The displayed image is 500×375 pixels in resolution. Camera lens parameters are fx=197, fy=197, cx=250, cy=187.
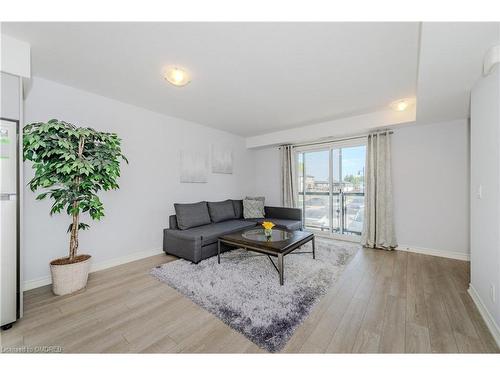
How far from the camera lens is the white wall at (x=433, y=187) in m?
3.11

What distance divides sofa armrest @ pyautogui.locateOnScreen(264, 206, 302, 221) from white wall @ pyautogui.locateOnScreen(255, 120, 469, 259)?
179cm

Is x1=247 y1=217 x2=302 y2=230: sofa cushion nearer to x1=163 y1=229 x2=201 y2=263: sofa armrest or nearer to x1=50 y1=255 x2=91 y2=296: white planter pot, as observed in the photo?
x1=163 y1=229 x2=201 y2=263: sofa armrest

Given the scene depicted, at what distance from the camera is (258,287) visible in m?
2.20

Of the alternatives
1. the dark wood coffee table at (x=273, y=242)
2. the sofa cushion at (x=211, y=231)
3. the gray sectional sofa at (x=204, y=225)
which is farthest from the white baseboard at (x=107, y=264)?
the dark wood coffee table at (x=273, y=242)

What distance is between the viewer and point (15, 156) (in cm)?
162

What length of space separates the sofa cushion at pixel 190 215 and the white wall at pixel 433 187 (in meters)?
3.56

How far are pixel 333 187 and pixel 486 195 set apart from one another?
2.72 meters

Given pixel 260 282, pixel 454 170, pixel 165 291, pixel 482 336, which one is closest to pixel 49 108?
pixel 165 291

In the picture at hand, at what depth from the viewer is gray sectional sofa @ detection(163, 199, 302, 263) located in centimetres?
294

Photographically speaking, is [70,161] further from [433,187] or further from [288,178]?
[433,187]

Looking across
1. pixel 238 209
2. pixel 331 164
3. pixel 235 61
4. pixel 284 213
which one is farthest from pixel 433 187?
pixel 235 61

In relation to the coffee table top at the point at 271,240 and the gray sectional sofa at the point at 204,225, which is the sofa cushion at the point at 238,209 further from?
the coffee table top at the point at 271,240

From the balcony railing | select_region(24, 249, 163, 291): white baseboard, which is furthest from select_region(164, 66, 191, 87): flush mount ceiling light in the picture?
the balcony railing
